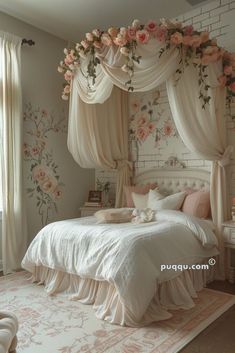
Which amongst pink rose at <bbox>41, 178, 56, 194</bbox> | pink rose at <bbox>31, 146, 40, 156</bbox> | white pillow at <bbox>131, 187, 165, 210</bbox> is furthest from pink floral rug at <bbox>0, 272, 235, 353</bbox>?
pink rose at <bbox>31, 146, 40, 156</bbox>

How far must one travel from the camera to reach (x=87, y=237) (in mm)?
2846

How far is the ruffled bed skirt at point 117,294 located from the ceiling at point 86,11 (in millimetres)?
3084

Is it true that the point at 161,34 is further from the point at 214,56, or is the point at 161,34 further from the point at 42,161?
the point at 42,161

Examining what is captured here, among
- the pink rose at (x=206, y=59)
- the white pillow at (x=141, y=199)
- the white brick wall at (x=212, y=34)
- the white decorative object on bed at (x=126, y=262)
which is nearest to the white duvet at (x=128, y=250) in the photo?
the white decorative object on bed at (x=126, y=262)

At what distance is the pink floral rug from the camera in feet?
7.03

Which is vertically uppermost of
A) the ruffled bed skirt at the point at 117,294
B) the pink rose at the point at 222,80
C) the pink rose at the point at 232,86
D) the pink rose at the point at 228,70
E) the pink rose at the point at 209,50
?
the pink rose at the point at 209,50

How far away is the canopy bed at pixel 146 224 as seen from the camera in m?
2.50

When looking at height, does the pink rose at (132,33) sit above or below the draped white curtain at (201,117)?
above

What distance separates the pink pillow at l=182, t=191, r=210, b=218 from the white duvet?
1.01 feet

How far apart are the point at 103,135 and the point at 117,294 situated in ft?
7.41

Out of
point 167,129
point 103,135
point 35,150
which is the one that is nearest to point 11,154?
point 35,150

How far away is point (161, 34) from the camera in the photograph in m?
2.74

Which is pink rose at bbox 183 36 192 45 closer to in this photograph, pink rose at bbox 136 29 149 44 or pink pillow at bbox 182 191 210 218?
pink rose at bbox 136 29 149 44

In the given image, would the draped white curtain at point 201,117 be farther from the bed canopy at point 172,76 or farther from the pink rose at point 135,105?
the pink rose at point 135,105
